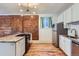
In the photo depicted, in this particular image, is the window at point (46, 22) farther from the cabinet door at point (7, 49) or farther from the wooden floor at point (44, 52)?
the cabinet door at point (7, 49)

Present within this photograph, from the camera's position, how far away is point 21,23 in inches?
308

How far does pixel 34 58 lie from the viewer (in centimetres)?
91

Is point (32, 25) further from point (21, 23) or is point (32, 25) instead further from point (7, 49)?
point (7, 49)

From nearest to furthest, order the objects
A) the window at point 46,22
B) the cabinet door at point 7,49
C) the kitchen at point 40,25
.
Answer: the cabinet door at point 7,49 → the kitchen at point 40,25 → the window at point 46,22

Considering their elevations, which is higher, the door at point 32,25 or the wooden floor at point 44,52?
the door at point 32,25

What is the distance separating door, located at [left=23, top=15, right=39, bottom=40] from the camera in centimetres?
786

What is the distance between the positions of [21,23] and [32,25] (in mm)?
761

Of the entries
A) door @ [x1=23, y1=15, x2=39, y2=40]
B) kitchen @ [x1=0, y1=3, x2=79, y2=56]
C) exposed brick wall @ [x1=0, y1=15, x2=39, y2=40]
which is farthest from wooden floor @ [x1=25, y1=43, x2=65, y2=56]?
door @ [x1=23, y1=15, x2=39, y2=40]

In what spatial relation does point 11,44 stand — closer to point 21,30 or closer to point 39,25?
point 21,30

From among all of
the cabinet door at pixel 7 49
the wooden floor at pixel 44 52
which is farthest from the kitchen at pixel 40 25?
the cabinet door at pixel 7 49

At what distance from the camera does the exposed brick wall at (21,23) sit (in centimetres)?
641

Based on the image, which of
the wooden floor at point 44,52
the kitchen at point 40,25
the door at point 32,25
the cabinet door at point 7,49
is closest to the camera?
the cabinet door at point 7,49

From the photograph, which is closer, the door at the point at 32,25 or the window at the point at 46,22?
the door at the point at 32,25

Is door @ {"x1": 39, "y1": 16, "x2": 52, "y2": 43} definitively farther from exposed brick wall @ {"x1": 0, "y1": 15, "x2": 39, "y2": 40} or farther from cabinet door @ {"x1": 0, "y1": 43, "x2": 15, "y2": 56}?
cabinet door @ {"x1": 0, "y1": 43, "x2": 15, "y2": 56}
